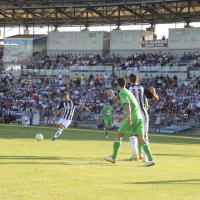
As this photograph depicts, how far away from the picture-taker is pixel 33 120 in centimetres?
5291

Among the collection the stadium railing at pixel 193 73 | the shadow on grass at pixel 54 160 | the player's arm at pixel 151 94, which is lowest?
the shadow on grass at pixel 54 160

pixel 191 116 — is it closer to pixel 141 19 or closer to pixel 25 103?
pixel 25 103

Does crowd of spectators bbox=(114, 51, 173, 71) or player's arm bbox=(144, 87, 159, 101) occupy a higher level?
crowd of spectators bbox=(114, 51, 173, 71)

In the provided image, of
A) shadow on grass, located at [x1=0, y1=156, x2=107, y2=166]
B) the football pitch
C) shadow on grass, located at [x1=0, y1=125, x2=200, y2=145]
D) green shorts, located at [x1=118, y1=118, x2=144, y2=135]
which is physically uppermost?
green shorts, located at [x1=118, y1=118, x2=144, y2=135]

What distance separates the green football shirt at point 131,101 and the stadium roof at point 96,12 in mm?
43278

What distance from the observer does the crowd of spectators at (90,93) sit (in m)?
48.4

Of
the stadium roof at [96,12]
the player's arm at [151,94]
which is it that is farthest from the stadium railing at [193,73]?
the player's arm at [151,94]

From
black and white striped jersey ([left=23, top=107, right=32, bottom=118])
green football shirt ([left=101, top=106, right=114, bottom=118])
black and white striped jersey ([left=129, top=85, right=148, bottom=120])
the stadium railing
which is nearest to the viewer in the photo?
black and white striped jersey ([left=129, top=85, right=148, bottom=120])

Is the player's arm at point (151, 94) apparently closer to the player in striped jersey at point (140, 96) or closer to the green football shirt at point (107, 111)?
the player in striped jersey at point (140, 96)

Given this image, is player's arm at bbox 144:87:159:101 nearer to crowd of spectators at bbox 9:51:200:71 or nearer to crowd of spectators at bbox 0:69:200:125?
crowd of spectators at bbox 0:69:200:125

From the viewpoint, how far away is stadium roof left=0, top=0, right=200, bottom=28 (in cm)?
6203

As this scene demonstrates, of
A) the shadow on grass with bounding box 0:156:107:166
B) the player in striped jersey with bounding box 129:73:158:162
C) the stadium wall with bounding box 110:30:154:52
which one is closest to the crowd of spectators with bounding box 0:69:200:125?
the stadium wall with bounding box 110:30:154:52

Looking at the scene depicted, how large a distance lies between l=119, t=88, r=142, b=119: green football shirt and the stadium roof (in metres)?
43.3

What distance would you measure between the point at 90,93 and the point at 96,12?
14.4m
